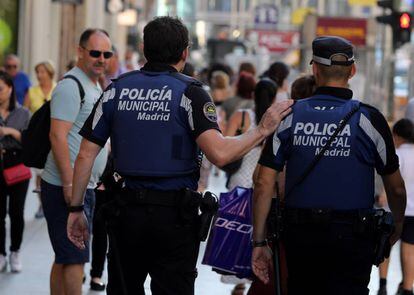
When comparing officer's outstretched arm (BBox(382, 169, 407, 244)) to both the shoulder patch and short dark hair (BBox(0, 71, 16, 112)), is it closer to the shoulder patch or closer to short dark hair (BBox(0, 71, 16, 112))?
the shoulder patch

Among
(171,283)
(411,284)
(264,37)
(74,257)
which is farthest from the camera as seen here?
(264,37)

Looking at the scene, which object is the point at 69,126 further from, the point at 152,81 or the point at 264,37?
the point at 264,37

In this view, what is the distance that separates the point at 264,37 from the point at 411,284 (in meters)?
38.4

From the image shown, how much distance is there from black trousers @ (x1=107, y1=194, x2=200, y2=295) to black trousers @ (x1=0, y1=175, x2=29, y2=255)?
16.7 feet

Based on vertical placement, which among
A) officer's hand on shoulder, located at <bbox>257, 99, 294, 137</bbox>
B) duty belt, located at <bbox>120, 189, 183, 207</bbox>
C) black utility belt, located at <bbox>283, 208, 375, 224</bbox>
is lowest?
black utility belt, located at <bbox>283, 208, 375, 224</bbox>

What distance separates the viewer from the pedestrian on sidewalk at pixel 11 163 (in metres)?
10.9

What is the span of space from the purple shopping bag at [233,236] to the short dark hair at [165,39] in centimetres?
231

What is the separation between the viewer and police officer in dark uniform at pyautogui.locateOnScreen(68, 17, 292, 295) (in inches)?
230

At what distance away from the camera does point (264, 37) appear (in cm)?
4803

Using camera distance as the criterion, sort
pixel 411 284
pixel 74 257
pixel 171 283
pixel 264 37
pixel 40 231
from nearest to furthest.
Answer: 1. pixel 171 283
2. pixel 74 257
3. pixel 411 284
4. pixel 40 231
5. pixel 264 37

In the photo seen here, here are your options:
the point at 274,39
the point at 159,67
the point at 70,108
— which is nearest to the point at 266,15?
the point at 274,39

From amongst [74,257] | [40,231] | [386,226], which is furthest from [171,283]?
[40,231]

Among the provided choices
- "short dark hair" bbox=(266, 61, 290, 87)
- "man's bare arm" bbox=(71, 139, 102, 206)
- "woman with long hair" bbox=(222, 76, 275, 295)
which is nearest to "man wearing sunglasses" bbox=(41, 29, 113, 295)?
"man's bare arm" bbox=(71, 139, 102, 206)

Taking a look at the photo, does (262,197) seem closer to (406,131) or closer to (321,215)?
(321,215)
